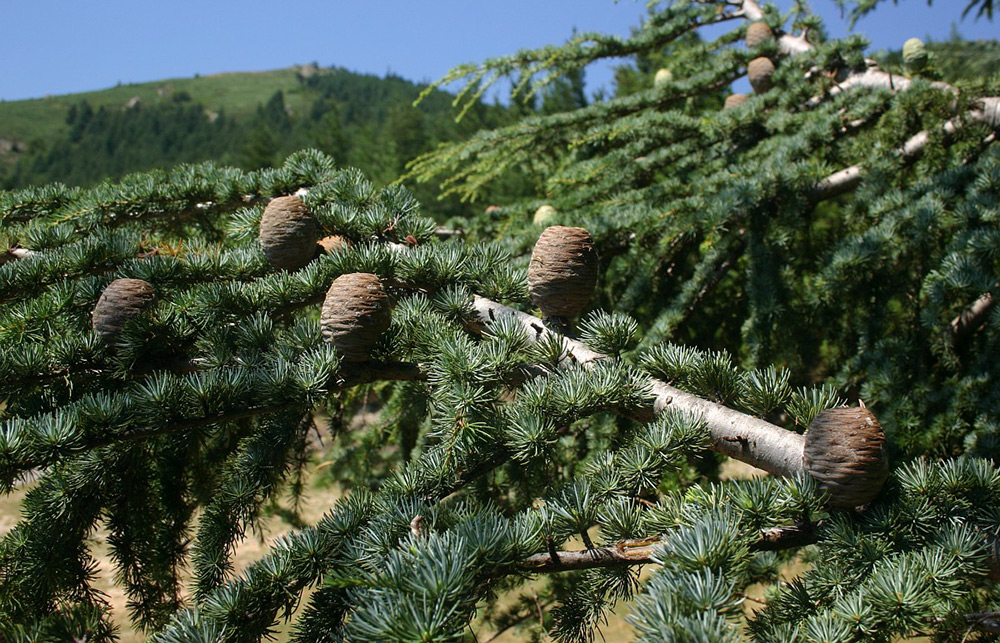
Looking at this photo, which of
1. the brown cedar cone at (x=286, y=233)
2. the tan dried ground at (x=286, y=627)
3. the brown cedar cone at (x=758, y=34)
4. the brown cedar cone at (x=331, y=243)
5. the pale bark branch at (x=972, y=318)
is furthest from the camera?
the brown cedar cone at (x=758, y=34)

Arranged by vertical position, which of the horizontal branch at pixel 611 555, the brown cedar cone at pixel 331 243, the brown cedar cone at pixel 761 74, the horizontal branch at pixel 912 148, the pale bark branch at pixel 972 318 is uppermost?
the brown cedar cone at pixel 761 74

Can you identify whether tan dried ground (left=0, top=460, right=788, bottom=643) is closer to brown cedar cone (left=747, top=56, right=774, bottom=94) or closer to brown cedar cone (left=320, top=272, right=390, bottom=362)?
brown cedar cone (left=320, top=272, right=390, bottom=362)

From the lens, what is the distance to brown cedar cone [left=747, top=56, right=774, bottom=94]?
13.5 ft

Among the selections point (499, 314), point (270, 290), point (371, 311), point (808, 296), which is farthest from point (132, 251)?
point (808, 296)

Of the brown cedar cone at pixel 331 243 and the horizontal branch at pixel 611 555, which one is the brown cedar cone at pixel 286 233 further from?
the horizontal branch at pixel 611 555

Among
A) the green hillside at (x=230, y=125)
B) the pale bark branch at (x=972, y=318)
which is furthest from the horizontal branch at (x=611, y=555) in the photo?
the green hillside at (x=230, y=125)

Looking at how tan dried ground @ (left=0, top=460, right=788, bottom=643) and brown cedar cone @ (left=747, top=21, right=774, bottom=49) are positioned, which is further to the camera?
brown cedar cone @ (left=747, top=21, right=774, bottom=49)

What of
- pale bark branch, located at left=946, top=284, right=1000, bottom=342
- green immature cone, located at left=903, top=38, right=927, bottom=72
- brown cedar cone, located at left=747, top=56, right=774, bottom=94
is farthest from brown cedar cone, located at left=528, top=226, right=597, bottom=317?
green immature cone, located at left=903, top=38, right=927, bottom=72

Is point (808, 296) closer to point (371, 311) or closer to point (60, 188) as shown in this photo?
point (371, 311)

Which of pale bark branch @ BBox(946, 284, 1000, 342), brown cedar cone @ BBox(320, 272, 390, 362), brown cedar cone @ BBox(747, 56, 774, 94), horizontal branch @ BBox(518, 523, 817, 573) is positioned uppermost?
brown cedar cone @ BBox(747, 56, 774, 94)

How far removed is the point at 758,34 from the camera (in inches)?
182

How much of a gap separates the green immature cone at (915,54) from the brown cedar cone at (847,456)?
3.91 metres

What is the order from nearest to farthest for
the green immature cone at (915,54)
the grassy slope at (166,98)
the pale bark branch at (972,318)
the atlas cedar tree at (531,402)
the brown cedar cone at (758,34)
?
the atlas cedar tree at (531,402) < the pale bark branch at (972,318) < the green immature cone at (915,54) < the brown cedar cone at (758,34) < the grassy slope at (166,98)

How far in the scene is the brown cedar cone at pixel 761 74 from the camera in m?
4.10
